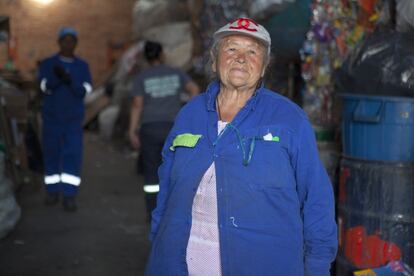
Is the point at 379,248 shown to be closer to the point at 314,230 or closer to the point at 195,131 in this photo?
the point at 314,230

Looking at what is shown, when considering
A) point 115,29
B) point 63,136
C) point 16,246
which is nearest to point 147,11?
point 115,29

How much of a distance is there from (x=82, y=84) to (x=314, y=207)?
487 cm

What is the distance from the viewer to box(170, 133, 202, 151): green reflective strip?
2568 millimetres

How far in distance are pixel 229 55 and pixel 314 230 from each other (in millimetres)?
784

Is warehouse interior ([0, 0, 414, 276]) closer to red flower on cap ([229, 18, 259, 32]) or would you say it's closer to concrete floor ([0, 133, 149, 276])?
concrete floor ([0, 133, 149, 276])

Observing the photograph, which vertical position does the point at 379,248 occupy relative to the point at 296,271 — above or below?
below

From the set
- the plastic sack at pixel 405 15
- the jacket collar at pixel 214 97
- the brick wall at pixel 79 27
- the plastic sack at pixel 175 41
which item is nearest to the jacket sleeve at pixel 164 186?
the jacket collar at pixel 214 97

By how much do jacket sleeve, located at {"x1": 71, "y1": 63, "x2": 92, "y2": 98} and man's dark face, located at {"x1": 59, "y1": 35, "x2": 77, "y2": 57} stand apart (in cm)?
21

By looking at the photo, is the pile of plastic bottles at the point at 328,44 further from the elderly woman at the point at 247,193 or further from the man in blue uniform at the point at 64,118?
the elderly woman at the point at 247,193

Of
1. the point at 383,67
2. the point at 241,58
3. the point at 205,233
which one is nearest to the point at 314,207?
the point at 205,233

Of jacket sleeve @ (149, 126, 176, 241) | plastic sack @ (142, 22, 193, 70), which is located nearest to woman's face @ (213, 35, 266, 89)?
jacket sleeve @ (149, 126, 176, 241)

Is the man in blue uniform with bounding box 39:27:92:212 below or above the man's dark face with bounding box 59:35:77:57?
below

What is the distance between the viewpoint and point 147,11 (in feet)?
47.2

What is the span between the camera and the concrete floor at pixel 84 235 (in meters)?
4.98
